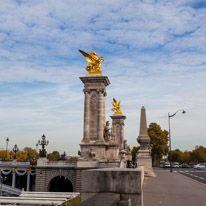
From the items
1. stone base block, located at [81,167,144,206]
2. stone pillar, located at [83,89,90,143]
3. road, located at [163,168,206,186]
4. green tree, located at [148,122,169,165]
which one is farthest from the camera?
green tree, located at [148,122,169,165]

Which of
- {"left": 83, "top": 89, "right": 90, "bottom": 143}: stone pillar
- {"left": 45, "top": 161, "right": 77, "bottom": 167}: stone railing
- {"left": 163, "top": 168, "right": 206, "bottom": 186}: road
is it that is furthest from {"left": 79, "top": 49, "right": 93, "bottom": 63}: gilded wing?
{"left": 163, "top": 168, "right": 206, "bottom": 186}: road

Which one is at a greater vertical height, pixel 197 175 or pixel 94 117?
pixel 94 117

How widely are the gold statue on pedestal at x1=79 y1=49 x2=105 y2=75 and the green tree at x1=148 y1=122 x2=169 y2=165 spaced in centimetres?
3357

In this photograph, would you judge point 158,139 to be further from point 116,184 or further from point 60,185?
point 116,184

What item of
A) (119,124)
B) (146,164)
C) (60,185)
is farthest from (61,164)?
(119,124)

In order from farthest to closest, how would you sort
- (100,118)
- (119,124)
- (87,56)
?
(119,124) < (87,56) < (100,118)

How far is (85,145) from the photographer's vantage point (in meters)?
37.2

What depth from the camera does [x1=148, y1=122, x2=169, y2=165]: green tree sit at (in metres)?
68.4

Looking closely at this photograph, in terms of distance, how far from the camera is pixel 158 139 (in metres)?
69.5

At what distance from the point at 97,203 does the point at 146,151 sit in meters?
18.7

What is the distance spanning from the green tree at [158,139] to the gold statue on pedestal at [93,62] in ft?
110

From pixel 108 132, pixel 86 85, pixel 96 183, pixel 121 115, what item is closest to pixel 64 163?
pixel 108 132

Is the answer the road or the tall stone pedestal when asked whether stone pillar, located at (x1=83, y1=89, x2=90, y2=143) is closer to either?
the tall stone pedestal

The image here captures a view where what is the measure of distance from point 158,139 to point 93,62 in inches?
1428
